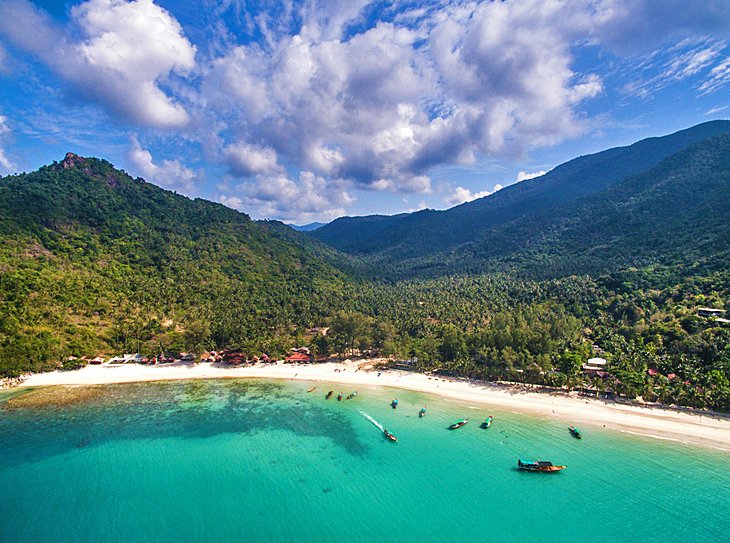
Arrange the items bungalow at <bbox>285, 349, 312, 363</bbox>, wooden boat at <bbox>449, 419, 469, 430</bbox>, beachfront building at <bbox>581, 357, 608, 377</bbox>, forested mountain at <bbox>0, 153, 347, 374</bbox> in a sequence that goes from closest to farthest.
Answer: wooden boat at <bbox>449, 419, 469, 430</bbox>
beachfront building at <bbox>581, 357, 608, 377</bbox>
forested mountain at <bbox>0, 153, 347, 374</bbox>
bungalow at <bbox>285, 349, 312, 363</bbox>

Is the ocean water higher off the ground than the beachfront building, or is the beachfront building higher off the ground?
the beachfront building

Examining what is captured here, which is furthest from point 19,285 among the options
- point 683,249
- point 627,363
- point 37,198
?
point 683,249

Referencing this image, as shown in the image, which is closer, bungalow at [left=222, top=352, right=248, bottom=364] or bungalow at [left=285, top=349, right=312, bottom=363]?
bungalow at [left=222, top=352, right=248, bottom=364]

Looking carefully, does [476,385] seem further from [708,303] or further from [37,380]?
[37,380]

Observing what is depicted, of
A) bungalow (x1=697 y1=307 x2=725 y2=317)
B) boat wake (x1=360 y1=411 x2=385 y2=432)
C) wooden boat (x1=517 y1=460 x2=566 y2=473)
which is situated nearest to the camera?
wooden boat (x1=517 y1=460 x2=566 y2=473)

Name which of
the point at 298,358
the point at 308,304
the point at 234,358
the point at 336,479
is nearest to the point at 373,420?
the point at 336,479

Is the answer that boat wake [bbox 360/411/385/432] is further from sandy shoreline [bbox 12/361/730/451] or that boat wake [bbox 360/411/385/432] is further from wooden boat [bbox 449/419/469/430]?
sandy shoreline [bbox 12/361/730/451]

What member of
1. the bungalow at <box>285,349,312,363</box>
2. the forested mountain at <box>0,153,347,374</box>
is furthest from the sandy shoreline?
the forested mountain at <box>0,153,347,374</box>
